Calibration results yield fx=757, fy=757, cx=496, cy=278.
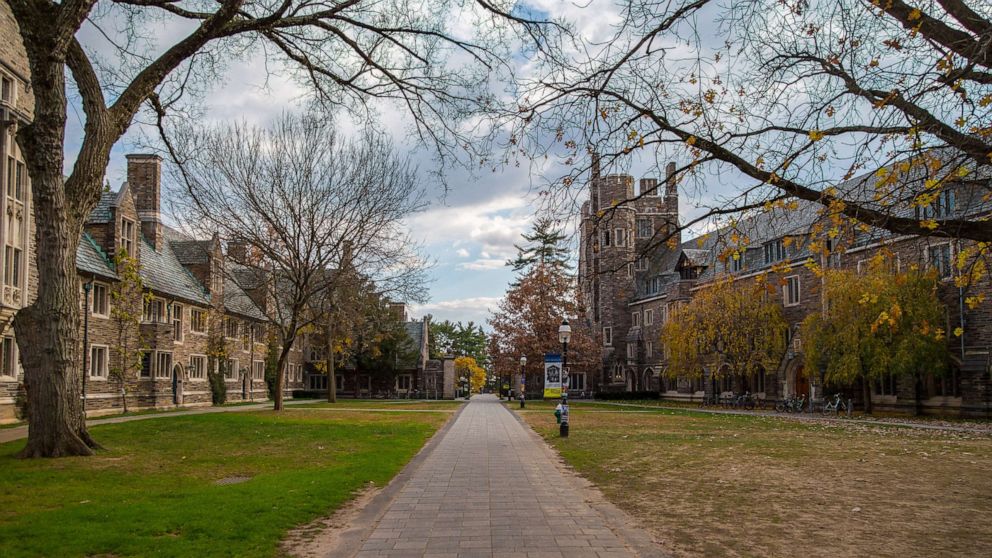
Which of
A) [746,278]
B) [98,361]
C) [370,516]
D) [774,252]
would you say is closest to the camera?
[370,516]

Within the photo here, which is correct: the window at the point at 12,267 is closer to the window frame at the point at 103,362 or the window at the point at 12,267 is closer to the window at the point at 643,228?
the window frame at the point at 103,362

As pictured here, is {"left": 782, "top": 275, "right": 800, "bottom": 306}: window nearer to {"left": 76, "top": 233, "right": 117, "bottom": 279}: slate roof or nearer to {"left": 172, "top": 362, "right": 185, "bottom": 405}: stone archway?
{"left": 172, "top": 362, "right": 185, "bottom": 405}: stone archway

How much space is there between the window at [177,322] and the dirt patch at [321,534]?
30552 millimetres

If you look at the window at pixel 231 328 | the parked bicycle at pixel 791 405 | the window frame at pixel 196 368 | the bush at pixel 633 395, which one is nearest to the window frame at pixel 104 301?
the window frame at pixel 196 368

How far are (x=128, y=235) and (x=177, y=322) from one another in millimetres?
6326

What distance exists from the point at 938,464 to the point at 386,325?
4378cm

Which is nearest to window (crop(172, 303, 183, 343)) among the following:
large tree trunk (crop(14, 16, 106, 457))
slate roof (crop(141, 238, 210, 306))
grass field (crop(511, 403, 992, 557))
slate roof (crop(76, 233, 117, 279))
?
slate roof (crop(141, 238, 210, 306))

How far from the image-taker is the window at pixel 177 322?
37.1 meters

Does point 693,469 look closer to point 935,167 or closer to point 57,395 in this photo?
point 935,167

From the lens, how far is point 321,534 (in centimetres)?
785

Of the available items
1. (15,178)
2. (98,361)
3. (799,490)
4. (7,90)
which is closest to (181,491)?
(799,490)

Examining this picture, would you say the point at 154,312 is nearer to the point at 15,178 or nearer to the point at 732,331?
the point at 15,178

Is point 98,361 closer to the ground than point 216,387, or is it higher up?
higher up

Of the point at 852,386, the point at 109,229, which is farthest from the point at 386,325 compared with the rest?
the point at 852,386
